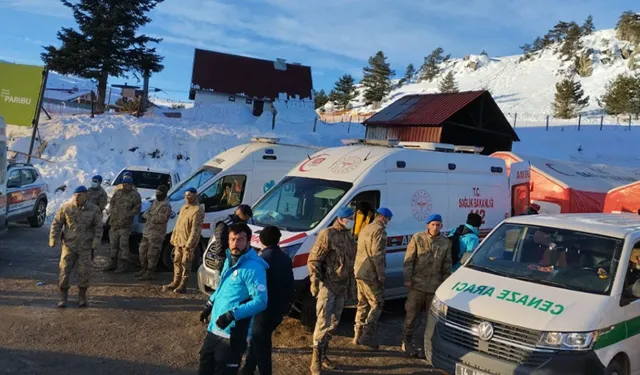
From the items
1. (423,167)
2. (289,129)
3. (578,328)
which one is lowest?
(578,328)

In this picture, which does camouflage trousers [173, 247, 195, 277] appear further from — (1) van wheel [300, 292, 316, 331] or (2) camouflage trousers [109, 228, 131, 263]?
(1) van wheel [300, 292, 316, 331]

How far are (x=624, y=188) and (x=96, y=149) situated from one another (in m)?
18.0

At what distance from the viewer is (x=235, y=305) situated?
407 centimetres

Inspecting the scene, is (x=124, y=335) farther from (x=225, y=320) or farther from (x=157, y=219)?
(x=225, y=320)

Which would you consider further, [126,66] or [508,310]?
[126,66]

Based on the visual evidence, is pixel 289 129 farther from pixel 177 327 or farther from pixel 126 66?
pixel 177 327

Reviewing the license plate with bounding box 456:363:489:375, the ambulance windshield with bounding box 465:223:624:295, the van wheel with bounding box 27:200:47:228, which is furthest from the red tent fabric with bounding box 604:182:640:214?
the van wheel with bounding box 27:200:47:228

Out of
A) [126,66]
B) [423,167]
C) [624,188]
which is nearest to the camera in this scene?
[423,167]

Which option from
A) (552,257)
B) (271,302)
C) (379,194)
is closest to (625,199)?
(379,194)

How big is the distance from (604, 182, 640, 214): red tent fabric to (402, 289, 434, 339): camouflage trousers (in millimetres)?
7538

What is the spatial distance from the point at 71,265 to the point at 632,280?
6986mm

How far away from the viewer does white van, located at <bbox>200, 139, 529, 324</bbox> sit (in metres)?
7.17

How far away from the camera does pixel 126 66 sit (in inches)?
1126

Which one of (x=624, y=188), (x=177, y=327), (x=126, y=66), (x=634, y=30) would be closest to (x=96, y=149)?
(x=126, y=66)
